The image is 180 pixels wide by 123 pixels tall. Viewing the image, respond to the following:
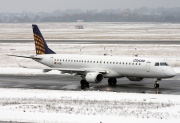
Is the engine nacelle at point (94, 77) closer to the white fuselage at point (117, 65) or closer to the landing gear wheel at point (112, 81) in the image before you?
the white fuselage at point (117, 65)

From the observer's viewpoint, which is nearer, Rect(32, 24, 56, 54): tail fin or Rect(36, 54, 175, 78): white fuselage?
Rect(36, 54, 175, 78): white fuselage

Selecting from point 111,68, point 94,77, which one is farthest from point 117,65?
point 94,77

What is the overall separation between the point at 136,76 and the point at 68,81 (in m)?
8.48

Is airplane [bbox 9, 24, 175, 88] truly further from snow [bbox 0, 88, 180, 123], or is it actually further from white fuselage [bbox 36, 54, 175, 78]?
snow [bbox 0, 88, 180, 123]

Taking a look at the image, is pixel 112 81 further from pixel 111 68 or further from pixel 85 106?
pixel 85 106

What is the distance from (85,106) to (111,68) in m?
13.2

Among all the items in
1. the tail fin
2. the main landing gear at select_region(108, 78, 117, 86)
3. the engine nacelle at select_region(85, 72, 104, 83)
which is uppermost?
the tail fin

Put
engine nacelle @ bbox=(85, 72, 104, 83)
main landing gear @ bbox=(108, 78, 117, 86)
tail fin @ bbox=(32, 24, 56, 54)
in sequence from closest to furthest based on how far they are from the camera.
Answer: engine nacelle @ bbox=(85, 72, 104, 83) < main landing gear @ bbox=(108, 78, 117, 86) < tail fin @ bbox=(32, 24, 56, 54)

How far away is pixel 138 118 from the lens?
96.9 ft

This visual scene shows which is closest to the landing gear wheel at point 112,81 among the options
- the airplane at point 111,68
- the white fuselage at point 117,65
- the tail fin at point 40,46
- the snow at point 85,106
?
the airplane at point 111,68

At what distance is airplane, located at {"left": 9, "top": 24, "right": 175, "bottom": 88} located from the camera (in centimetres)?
4462

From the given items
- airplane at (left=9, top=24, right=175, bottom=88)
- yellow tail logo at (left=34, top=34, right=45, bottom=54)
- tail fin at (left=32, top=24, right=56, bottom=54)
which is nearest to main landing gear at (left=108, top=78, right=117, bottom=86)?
airplane at (left=9, top=24, right=175, bottom=88)

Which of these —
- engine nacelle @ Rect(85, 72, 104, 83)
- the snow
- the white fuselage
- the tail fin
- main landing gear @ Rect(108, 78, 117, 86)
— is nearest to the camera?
the snow

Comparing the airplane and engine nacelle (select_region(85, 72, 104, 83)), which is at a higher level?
the airplane
